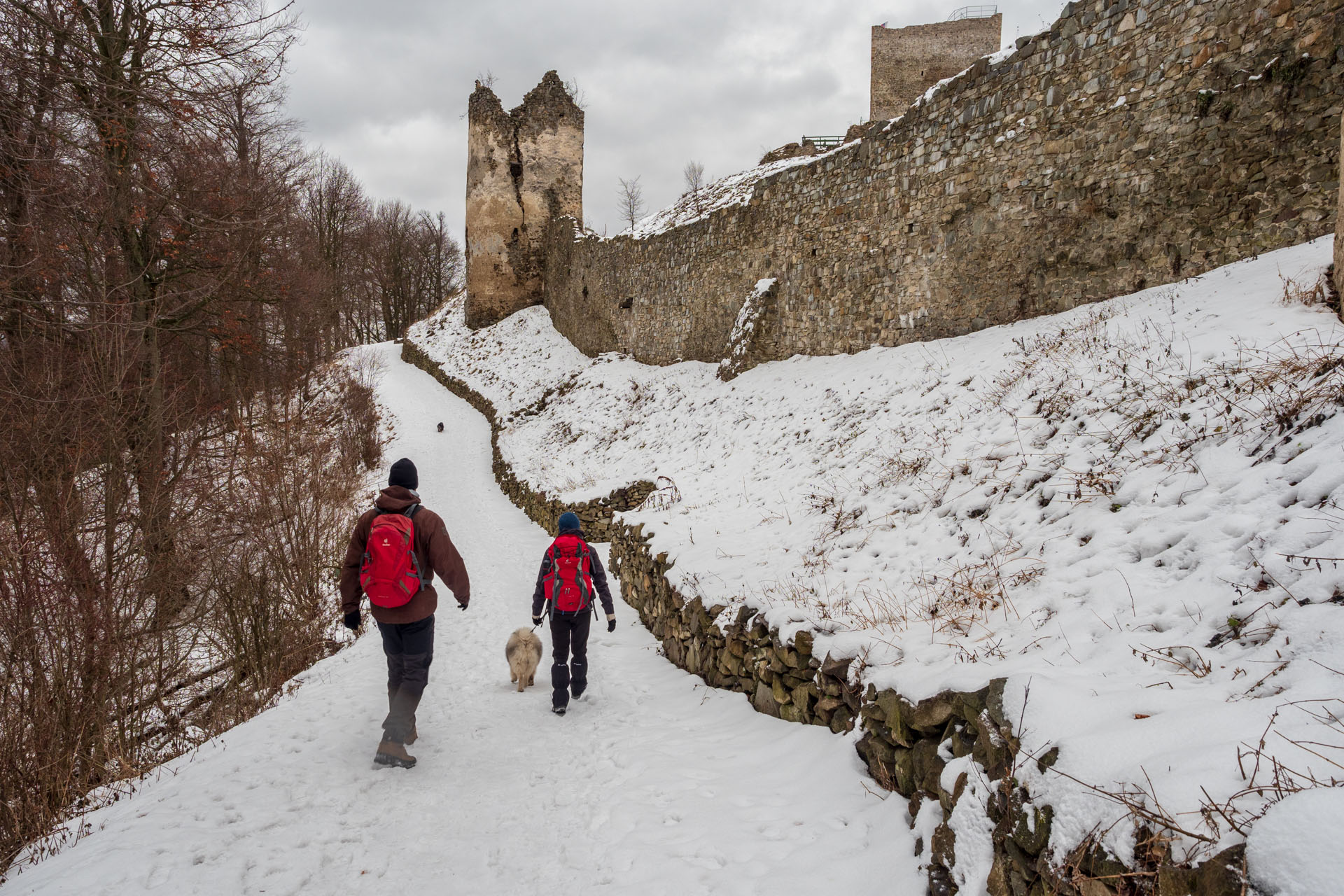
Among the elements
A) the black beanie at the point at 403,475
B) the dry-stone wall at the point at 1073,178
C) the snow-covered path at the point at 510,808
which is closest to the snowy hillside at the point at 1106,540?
the dry-stone wall at the point at 1073,178

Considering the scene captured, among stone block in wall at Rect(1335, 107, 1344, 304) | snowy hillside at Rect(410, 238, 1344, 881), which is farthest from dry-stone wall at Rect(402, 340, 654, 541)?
stone block in wall at Rect(1335, 107, 1344, 304)

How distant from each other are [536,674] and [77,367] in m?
6.42

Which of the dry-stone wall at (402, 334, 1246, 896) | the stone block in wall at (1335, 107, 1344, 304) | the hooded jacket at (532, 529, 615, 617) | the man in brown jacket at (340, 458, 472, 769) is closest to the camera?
the dry-stone wall at (402, 334, 1246, 896)

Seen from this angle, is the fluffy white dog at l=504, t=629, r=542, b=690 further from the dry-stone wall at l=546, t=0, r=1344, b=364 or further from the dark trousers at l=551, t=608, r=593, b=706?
the dry-stone wall at l=546, t=0, r=1344, b=364

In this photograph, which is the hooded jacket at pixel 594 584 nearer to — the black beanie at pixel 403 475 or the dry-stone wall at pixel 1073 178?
the black beanie at pixel 403 475

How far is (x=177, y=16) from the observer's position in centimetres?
835

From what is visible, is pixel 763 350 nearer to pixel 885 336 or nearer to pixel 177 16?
pixel 885 336

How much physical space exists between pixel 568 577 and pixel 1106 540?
148 inches

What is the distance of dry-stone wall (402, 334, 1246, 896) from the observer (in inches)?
74.3

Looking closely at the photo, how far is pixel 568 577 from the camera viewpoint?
5383 millimetres

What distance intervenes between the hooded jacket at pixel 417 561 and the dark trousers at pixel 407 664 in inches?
4.5

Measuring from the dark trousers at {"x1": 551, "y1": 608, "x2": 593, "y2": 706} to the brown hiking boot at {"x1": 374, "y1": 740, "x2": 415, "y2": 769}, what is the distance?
1285mm

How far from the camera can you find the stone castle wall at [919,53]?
81.0ft

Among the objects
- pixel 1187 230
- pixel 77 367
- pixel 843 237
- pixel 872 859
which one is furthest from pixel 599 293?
pixel 872 859
